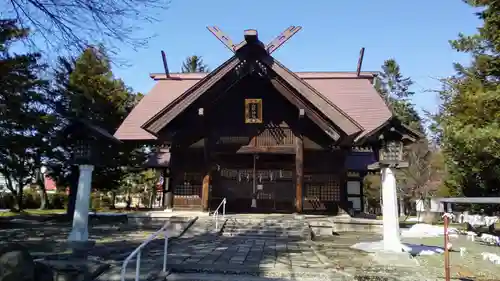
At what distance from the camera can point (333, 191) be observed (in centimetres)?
1698

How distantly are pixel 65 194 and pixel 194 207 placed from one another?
19866mm

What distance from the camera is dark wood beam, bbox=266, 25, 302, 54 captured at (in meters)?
16.7

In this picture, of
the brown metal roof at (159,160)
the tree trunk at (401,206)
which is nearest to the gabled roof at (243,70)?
the brown metal roof at (159,160)

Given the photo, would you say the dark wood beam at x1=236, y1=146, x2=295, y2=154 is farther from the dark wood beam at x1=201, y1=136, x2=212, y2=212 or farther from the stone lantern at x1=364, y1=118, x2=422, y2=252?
the stone lantern at x1=364, y1=118, x2=422, y2=252

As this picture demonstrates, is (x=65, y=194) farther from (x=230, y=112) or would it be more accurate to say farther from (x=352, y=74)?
(x=352, y=74)

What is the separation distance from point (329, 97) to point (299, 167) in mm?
5425

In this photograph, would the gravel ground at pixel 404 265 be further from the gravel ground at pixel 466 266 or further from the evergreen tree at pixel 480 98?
the evergreen tree at pixel 480 98

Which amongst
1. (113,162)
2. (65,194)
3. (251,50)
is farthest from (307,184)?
(65,194)

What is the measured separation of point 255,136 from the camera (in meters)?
16.2

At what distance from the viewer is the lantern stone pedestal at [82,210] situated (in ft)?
28.1

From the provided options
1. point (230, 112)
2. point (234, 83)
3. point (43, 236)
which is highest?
point (234, 83)

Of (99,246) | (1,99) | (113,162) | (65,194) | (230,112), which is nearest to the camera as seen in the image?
(99,246)

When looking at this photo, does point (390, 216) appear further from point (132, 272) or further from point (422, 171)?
point (422, 171)

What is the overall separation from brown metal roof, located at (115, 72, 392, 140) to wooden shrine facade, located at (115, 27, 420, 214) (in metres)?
0.08
